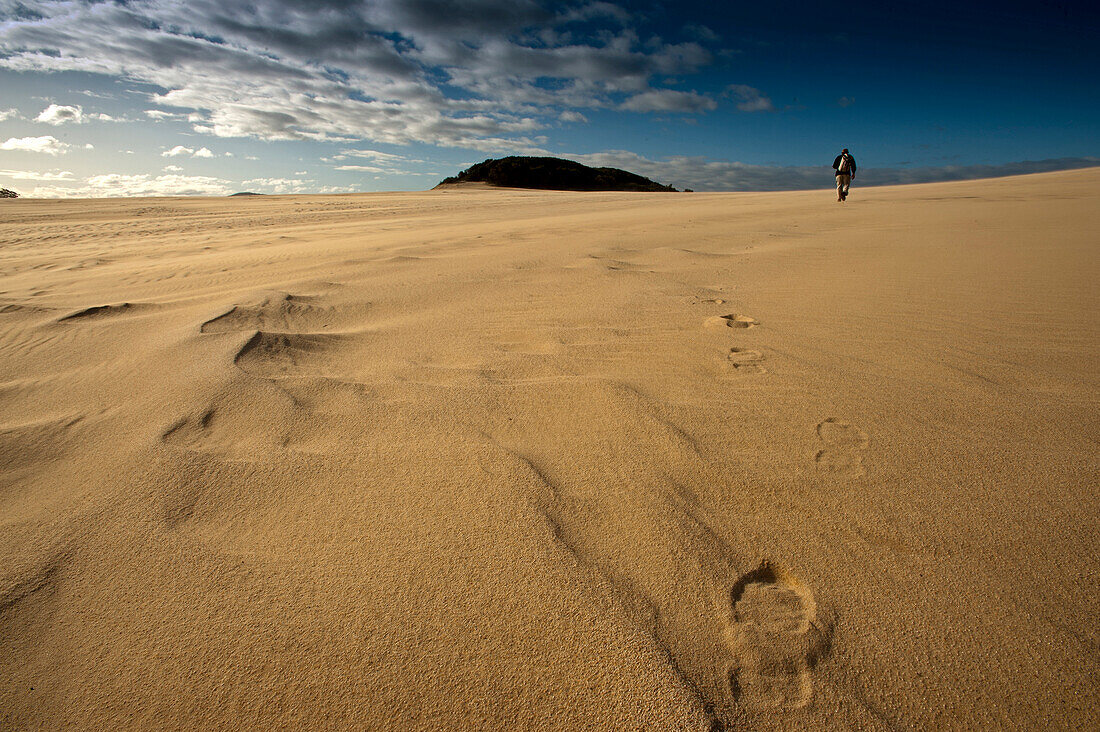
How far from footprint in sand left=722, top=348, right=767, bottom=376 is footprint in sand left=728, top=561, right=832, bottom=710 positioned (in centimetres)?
101

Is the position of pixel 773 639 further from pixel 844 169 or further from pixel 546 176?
pixel 546 176

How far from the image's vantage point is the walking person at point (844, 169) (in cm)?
1083

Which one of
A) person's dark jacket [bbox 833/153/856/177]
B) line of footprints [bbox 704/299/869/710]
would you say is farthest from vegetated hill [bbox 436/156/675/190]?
line of footprints [bbox 704/299/869/710]

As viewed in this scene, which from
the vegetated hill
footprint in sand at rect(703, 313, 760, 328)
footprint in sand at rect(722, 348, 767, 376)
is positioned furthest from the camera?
the vegetated hill

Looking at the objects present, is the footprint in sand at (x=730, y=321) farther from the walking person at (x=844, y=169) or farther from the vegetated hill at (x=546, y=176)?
the vegetated hill at (x=546, y=176)

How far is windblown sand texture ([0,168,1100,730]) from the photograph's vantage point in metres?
0.82

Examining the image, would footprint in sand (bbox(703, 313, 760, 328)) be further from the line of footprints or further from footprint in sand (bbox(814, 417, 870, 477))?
the line of footprints

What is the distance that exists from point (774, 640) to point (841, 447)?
2.37 ft

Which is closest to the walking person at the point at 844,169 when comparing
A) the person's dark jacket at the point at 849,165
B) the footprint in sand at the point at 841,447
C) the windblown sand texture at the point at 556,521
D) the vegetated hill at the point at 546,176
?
the person's dark jacket at the point at 849,165

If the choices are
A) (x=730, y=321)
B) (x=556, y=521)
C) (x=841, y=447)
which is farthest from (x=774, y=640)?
(x=730, y=321)

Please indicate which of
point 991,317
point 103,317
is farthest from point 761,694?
point 103,317

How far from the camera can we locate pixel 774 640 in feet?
2.89

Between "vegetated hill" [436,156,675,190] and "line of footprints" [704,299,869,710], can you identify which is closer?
"line of footprints" [704,299,869,710]

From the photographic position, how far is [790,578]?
100 centimetres
